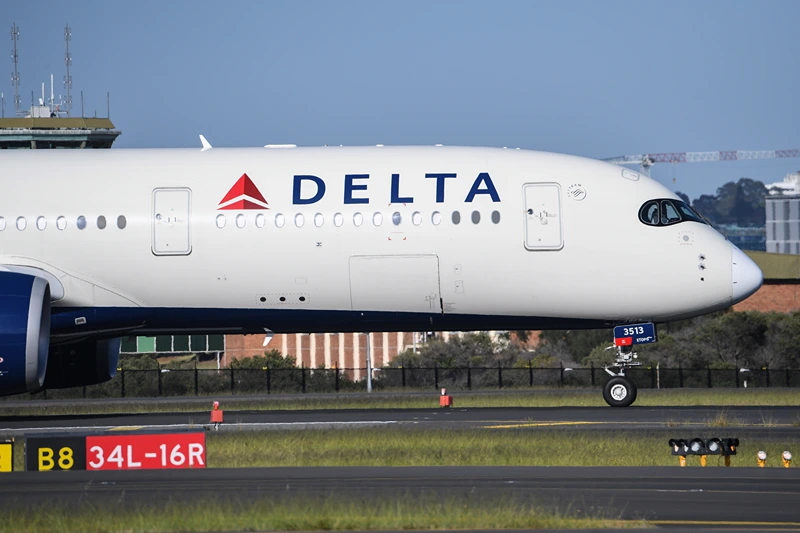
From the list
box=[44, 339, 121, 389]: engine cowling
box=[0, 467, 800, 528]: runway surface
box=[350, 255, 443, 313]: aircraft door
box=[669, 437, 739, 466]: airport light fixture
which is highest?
box=[350, 255, 443, 313]: aircraft door

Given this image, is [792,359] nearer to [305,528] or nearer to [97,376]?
[97,376]

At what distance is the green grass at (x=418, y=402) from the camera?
1453 inches

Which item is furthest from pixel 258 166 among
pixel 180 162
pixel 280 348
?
pixel 280 348

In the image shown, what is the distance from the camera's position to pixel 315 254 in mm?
28891

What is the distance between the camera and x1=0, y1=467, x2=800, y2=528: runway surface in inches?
615

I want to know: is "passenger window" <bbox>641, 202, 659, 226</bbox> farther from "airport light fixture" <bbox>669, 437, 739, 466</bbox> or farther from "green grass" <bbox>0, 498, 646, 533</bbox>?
"green grass" <bbox>0, 498, 646, 533</bbox>

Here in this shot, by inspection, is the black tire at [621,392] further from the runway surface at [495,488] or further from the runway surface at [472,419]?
the runway surface at [495,488]

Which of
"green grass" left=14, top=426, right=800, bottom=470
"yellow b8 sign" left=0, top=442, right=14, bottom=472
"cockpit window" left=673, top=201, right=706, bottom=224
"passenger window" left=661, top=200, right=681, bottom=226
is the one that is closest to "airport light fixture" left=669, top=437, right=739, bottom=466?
"green grass" left=14, top=426, right=800, bottom=470

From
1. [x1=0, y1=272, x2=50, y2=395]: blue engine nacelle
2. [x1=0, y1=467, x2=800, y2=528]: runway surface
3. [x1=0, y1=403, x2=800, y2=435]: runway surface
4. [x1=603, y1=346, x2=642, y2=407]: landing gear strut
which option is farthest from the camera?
[x1=603, y1=346, x2=642, y2=407]: landing gear strut

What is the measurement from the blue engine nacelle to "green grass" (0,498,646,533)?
10579mm

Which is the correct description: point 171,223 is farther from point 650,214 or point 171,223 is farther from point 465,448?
point 650,214

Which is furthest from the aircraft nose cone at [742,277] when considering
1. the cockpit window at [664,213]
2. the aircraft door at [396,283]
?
the aircraft door at [396,283]

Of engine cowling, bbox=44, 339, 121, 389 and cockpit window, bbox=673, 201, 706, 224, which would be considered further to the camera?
engine cowling, bbox=44, 339, 121, 389

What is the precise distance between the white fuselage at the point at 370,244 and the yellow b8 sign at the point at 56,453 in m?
8.81
